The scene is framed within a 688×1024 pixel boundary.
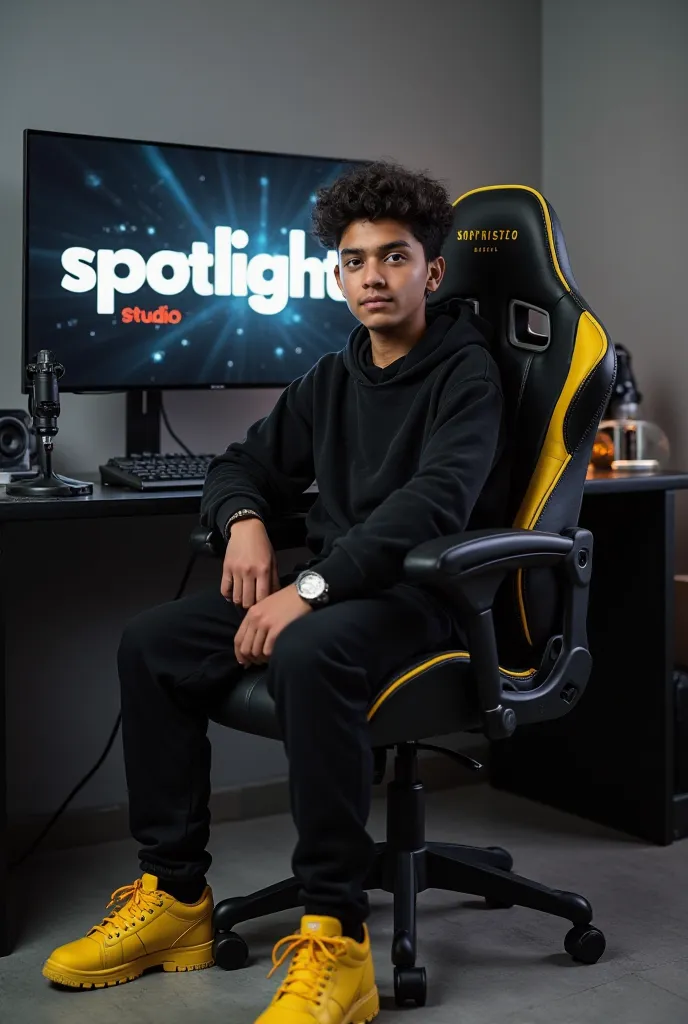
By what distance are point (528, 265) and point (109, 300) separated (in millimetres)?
810

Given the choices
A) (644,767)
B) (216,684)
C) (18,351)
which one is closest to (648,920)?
(644,767)

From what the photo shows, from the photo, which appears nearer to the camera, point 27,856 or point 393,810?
point 393,810

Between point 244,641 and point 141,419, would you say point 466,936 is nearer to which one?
point 244,641

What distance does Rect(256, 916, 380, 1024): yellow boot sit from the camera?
1656 mm

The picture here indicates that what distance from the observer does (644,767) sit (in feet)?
8.40

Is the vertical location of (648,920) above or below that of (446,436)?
Answer: below

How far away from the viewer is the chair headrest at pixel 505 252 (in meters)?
2.02

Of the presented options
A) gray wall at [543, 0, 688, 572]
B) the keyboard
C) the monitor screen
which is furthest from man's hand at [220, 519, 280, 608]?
gray wall at [543, 0, 688, 572]

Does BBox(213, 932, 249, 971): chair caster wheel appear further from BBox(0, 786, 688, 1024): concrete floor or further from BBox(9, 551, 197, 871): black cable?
BBox(9, 551, 197, 871): black cable

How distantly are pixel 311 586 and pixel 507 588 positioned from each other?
0.32 m

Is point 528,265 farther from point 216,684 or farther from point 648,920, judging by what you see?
point 648,920

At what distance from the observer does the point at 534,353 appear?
2.02 meters

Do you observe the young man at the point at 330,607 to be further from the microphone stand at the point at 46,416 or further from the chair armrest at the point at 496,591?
the microphone stand at the point at 46,416

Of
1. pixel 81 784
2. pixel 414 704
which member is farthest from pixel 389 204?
pixel 81 784
